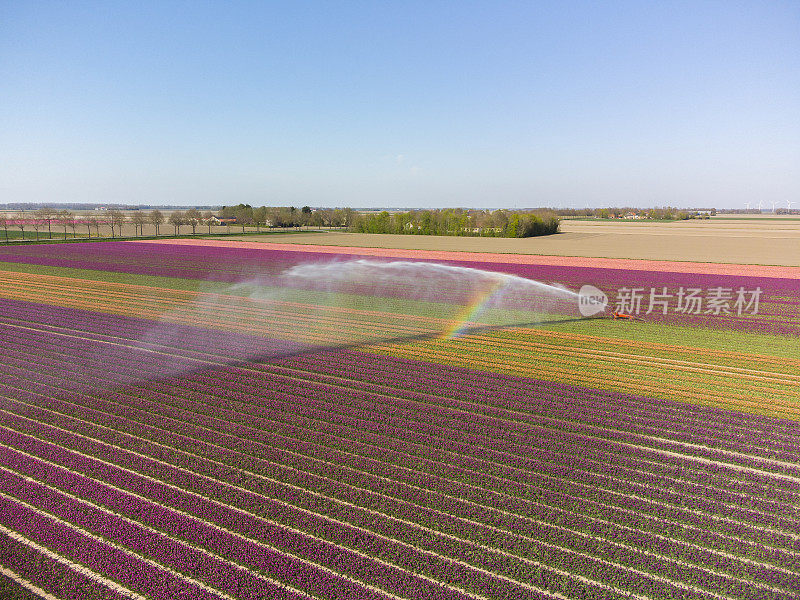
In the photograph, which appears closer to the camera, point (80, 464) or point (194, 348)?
point (80, 464)

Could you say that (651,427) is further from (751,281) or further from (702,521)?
(751,281)

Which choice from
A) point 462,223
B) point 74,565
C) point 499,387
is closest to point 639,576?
point 499,387

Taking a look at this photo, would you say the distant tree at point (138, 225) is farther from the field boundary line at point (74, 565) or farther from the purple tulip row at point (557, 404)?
the field boundary line at point (74, 565)

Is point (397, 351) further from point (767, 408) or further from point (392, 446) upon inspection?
point (767, 408)

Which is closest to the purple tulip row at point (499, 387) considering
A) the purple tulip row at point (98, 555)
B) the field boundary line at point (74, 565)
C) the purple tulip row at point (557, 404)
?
the purple tulip row at point (557, 404)

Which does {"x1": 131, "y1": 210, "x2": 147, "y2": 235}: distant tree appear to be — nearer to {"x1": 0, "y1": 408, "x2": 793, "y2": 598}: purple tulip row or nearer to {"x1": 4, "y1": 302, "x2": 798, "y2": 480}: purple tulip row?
{"x1": 4, "y1": 302, "x2": 798, "y2": 480}: purple tulip row

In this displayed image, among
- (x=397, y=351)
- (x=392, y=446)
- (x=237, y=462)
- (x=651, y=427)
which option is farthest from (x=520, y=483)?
(x=397, y=351)

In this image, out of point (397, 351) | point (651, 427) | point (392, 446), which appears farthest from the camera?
point (397, 351)

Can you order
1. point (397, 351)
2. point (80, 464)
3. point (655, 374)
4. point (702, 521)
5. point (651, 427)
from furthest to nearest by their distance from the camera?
1. point (397, 351)
2. point (655, 374)
3. point (651, 427)
4. point (80, 464)
5. point (702, 521)
